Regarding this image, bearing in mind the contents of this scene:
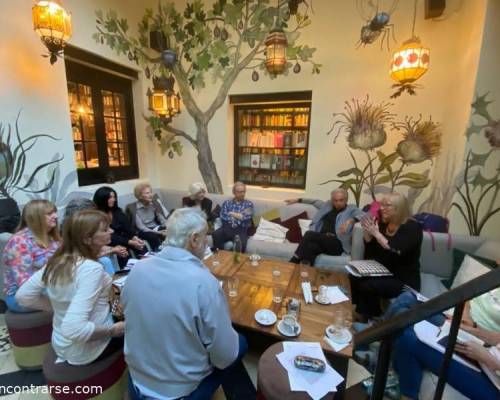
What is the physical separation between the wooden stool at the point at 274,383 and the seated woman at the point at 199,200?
7.85ft

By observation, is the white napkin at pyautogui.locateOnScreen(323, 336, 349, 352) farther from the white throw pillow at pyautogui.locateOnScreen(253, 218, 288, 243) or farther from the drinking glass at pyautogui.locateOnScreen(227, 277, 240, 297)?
the white throw pillow at pyautogui.locateOnScreen(253, 218, 288, 243)

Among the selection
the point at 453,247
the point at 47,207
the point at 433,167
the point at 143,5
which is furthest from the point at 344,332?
the point at 143,5

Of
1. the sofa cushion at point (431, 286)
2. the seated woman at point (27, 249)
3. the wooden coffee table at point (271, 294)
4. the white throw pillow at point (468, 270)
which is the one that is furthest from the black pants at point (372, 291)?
the seated woman at point (27, 249)

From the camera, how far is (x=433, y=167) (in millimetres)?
3027

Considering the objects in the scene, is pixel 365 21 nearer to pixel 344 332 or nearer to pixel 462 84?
pixel 462 84

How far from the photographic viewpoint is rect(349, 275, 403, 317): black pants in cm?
199

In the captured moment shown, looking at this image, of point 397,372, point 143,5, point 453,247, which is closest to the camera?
point 397,372

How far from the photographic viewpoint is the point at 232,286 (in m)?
1.86

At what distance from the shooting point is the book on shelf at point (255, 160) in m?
4.00

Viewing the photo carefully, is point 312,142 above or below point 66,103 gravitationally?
below

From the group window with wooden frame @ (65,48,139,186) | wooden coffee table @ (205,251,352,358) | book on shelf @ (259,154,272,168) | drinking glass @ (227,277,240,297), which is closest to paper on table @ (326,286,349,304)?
wooden coffee table @ (205,251,352,358)

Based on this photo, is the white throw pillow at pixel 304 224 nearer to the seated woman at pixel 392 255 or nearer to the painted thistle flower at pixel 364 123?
the seated woman at pixel 392 255

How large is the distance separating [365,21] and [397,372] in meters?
3.60

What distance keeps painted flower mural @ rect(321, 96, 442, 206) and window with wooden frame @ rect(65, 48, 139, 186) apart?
319cm
